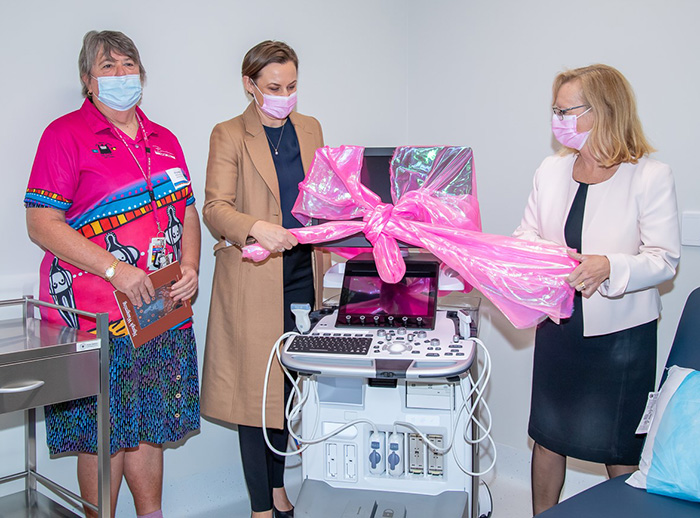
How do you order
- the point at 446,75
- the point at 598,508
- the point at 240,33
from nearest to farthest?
the point at 598,508
the point at 240,33
the point at 446,75

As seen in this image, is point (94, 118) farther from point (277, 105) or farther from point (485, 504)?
point (485, 504)

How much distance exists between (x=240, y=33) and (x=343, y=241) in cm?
110

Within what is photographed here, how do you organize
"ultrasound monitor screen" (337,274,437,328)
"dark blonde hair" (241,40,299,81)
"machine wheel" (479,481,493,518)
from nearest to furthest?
"ultrasound monitor screen" (337,274,437,328), "dark blonde hair" (241,40,299,81), "machine wheel" (479,481,493,518)

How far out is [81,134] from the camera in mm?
1886

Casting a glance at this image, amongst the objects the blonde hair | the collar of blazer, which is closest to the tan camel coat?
the collar of blazer

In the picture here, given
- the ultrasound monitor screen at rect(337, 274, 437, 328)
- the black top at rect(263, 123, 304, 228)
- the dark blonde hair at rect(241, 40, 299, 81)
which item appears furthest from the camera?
the black top at rect(263, 123, 304, 228)

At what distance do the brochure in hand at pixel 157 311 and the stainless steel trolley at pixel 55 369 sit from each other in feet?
0.41

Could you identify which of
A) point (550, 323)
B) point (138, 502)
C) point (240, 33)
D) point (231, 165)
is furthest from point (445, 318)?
point (240, 33)

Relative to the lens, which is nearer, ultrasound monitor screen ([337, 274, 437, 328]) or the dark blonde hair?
ultrasound monitor screen ([337, 274, 437, 328])

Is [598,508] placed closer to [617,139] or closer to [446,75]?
[617,139]

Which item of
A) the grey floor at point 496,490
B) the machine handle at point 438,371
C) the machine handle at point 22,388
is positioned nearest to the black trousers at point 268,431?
the grey floor at point 496,490

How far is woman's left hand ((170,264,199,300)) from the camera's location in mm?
2031

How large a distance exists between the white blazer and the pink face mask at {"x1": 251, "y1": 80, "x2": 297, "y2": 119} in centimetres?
88

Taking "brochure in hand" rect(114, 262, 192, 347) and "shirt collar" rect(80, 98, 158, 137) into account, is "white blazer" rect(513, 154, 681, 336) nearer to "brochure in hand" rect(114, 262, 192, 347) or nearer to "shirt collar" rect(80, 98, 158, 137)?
"brochure in hand" rect(114, 262, 192, 347)
